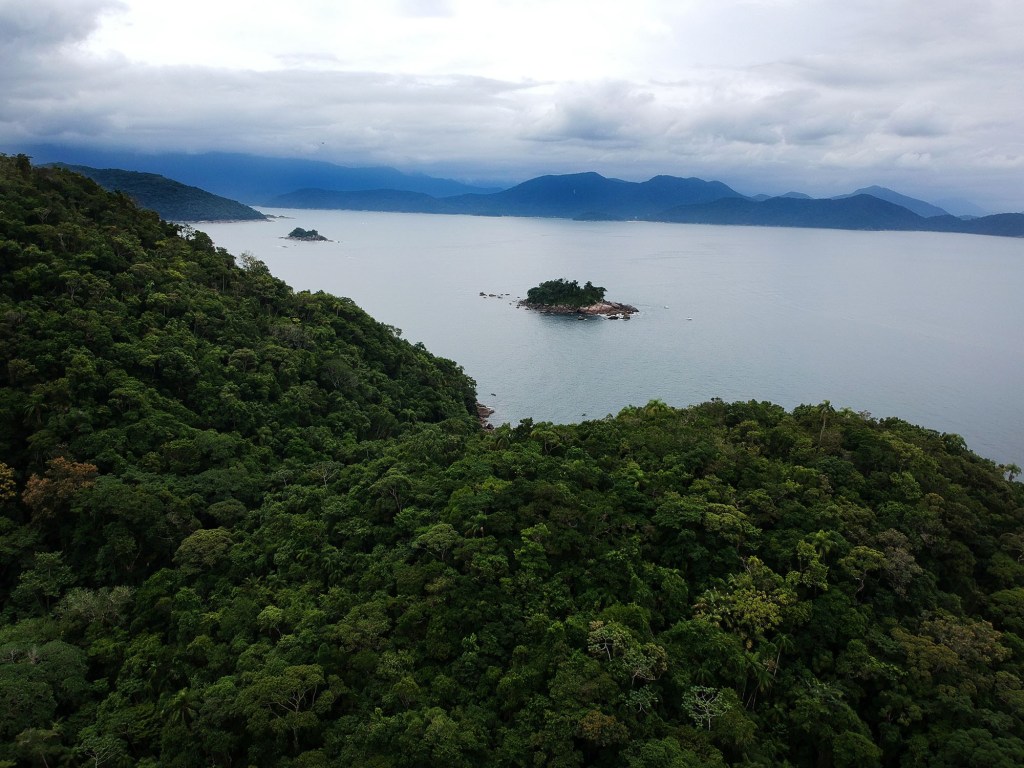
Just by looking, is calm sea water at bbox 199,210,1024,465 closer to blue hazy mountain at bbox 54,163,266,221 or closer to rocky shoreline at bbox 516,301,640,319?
rocky shoreline at bbox 516,301,640,319

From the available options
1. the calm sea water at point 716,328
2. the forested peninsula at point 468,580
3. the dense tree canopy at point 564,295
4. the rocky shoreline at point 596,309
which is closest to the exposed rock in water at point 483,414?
the calm sea water at point 716,328

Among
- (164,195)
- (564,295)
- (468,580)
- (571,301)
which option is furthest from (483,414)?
(164,195)

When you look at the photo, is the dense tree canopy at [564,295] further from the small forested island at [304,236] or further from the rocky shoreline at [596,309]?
the small forested island at [304,236]

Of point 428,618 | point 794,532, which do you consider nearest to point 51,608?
point 428,618

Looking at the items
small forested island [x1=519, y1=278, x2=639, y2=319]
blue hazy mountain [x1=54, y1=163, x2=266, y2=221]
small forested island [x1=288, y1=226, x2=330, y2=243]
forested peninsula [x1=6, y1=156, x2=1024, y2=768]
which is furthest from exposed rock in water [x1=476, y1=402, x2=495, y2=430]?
blue hazy mountain [x1=54, y1=163, x2=266, y2=221]

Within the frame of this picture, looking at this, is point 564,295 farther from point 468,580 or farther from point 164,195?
point 164,195

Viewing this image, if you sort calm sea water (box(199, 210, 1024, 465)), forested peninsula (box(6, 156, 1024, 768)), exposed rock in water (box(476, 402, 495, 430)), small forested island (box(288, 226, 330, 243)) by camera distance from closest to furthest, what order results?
forested peninsula (box(6, 156, 1024, 768)) → exposed rock in water (box(476, 402, 495, 430)) → calm sea water (box(199, 210, 1024, 465)) → small forested island (box(288, 226, 330, 243))
